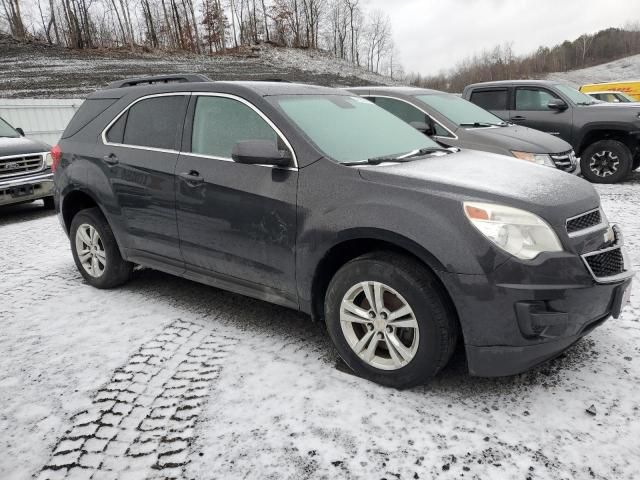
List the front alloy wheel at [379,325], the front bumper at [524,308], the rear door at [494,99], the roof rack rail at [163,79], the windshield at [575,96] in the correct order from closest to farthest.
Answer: the front bumper at [524,308] < the front alloy wheel at [379,325] < the roof rack rail at [163,79] < the windshield at [575,96] < the rear door at [494,99]

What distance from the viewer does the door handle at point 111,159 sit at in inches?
155

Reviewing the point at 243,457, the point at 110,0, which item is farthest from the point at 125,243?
the point at 110,0

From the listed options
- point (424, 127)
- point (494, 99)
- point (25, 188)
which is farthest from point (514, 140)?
point (25, 188)

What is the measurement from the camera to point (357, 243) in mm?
2771

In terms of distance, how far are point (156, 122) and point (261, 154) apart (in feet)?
4.45

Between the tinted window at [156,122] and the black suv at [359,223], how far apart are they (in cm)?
1

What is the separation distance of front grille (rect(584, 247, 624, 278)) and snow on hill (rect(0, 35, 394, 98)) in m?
22.8

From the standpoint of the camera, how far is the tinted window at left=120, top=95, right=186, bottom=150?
12.0 feet

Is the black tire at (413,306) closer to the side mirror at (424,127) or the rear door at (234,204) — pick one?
the rear door at (234,204)

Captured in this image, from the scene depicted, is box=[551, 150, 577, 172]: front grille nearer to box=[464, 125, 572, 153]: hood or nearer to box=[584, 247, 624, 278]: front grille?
box=[464, 125, 572, 153]: hood

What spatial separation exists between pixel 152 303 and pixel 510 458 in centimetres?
301

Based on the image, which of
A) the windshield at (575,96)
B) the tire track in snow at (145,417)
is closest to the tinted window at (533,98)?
the windshield at (575,96)

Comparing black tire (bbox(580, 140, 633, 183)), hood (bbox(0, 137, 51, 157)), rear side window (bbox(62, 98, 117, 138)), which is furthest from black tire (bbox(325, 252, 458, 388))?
black tire (bbox(580, 140, 633, 183))

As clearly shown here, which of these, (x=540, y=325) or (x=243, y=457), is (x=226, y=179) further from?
(x=540, y=325)
